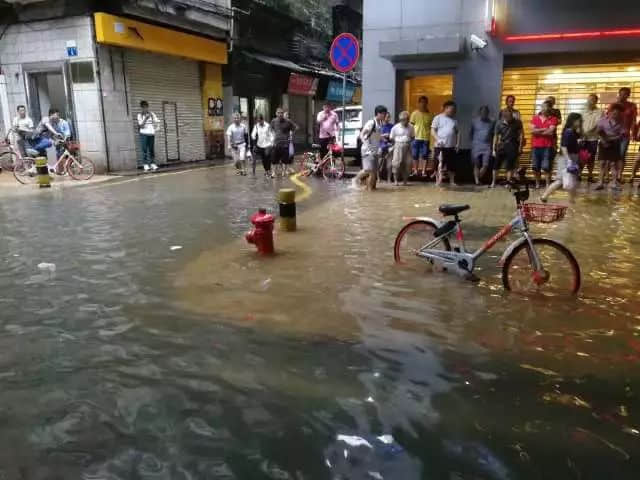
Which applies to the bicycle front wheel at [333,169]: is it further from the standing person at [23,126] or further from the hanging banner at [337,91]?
the hanging banner at [337,91]

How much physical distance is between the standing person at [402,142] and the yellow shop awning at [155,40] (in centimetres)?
923

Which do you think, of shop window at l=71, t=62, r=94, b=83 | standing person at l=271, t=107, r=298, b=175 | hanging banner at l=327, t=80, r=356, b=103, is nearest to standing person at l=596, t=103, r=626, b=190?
standing person at l=271, t=107, r=298, b=175

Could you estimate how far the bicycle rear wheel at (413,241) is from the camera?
606cm

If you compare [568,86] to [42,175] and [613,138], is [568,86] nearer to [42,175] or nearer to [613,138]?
[613,138]

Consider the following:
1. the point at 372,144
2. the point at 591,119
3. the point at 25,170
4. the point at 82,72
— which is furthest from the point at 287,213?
the point at 82,72

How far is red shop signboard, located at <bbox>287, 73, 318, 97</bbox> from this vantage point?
25.9 m

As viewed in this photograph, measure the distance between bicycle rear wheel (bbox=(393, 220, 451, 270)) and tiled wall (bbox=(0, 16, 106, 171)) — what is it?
1331cm

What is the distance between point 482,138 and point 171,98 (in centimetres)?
1190

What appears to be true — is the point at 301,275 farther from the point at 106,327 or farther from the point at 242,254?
the point at 106,327

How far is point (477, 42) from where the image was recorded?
12453 millimetres

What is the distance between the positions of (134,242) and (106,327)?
311 cm

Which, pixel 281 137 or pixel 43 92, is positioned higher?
pixel 43 92

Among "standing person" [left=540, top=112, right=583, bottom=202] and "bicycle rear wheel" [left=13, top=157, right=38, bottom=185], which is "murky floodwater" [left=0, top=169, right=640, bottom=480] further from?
"bicycle rear wheel" [left=13, top=157, right=38, bottom=185]

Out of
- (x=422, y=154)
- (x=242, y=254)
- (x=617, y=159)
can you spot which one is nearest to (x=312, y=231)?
(x=242, y=254)
